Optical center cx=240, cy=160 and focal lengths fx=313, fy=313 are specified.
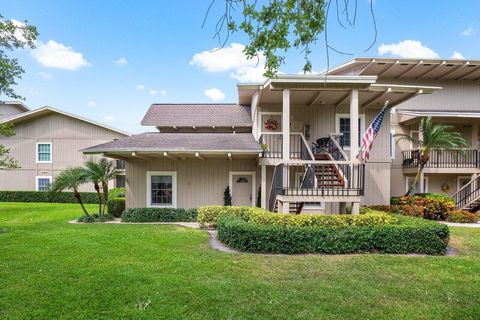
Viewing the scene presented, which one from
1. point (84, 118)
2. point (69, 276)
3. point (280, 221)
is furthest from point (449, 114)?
point (84, 118)

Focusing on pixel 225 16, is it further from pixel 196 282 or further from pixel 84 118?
pixel 84 118

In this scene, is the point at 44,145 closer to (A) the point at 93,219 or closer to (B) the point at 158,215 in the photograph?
(A) the point at 93,219

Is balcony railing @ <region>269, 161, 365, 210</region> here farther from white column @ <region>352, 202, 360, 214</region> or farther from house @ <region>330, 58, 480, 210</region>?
house @ <region>330, 58, 480, 210</region>

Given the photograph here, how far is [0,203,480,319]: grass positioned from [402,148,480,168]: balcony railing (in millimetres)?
8715

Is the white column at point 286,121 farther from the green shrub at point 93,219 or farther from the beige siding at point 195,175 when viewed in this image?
the green shrub at point 93,219

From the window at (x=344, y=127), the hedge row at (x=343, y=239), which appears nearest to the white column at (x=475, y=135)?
the window at (x=344, y=127)

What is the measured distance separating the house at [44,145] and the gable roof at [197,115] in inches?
291

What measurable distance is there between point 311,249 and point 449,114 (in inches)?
518

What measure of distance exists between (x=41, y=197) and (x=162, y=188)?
13.0 meters

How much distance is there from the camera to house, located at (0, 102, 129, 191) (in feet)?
75.2

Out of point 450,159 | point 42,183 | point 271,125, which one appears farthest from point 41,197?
point 450,159

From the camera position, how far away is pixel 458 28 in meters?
4.72

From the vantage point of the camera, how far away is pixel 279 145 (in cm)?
1261

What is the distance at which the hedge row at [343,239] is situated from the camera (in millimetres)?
7695
